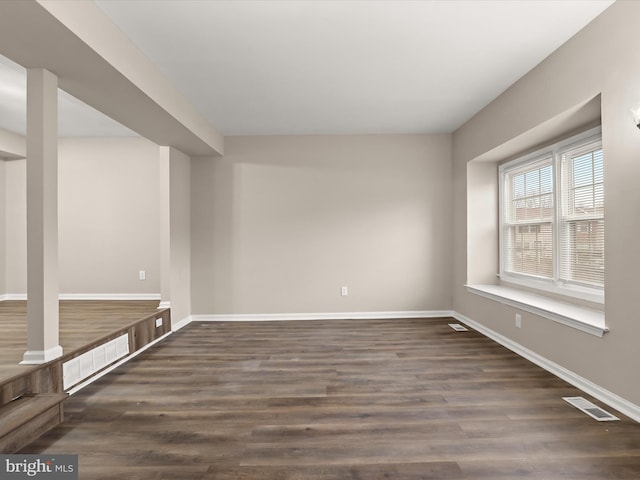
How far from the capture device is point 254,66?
303cm

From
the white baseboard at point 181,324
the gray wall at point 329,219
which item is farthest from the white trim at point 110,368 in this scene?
the gray wall at point 329,219

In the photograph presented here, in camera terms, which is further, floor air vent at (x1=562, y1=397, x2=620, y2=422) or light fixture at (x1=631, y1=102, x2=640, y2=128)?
floor air vent at (x1=562, y1=397, x2=620, y2=422)

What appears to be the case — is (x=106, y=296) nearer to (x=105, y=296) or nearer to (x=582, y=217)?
→ (x=105, y=296)

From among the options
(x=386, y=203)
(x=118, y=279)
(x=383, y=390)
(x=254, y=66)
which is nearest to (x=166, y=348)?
(x=118, y=279)

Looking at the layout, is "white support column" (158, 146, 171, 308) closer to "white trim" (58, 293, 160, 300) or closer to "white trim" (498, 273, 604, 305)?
"white trim" (58, 293, 160, 300)

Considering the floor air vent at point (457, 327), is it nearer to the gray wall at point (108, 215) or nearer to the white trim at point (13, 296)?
the gray wall at point (108, 215)

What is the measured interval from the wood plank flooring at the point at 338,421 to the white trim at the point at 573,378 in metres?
0.09

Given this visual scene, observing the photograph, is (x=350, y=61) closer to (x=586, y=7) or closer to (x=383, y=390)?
(x=586, y=7)

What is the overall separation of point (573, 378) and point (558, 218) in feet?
5.03

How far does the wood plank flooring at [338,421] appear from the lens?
1.78 meters

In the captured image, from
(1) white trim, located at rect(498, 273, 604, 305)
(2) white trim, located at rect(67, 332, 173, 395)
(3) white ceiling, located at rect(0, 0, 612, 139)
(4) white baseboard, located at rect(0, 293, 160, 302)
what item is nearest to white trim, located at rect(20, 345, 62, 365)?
(2) white trim, located at rect(67, 332, 173, 395)

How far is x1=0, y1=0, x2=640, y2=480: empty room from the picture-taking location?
2.04 meters

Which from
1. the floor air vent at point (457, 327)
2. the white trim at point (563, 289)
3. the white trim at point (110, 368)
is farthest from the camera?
the floor air vent at point (457, 327)

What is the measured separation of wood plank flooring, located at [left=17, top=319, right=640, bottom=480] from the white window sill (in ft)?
1.63
